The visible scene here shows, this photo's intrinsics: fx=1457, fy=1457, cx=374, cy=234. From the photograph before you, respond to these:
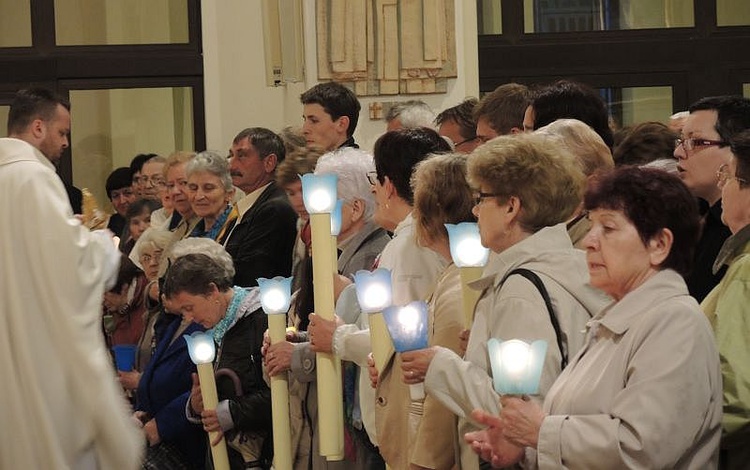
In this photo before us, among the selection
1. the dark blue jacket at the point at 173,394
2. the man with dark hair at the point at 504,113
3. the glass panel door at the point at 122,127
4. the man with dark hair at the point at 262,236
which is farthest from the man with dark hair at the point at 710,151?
the glass panel door at the point at 122,127

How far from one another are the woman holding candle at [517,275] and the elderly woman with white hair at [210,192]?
11.8 ft

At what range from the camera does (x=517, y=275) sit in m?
3.55

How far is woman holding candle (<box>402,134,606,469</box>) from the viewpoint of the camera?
351cm

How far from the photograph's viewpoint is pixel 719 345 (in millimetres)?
3479

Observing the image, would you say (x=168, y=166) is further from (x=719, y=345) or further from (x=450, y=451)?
(x=719, y=345)

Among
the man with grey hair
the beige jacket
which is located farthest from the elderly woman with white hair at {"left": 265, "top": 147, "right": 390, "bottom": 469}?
the man with grey hair

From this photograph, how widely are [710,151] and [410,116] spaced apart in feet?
10.8

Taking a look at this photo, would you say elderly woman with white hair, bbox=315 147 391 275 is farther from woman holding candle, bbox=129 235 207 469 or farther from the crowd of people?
woman holding candle, bbox=129 235 207 469

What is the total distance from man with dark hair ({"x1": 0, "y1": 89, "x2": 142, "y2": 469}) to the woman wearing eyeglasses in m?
2.14

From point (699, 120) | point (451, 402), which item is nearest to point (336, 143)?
point (699, 120)

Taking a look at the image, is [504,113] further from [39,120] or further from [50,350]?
[50,350]

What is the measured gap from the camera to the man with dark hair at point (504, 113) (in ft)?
17.7

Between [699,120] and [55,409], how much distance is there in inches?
89.8

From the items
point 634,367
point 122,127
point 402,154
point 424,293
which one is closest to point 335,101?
point 402,154
